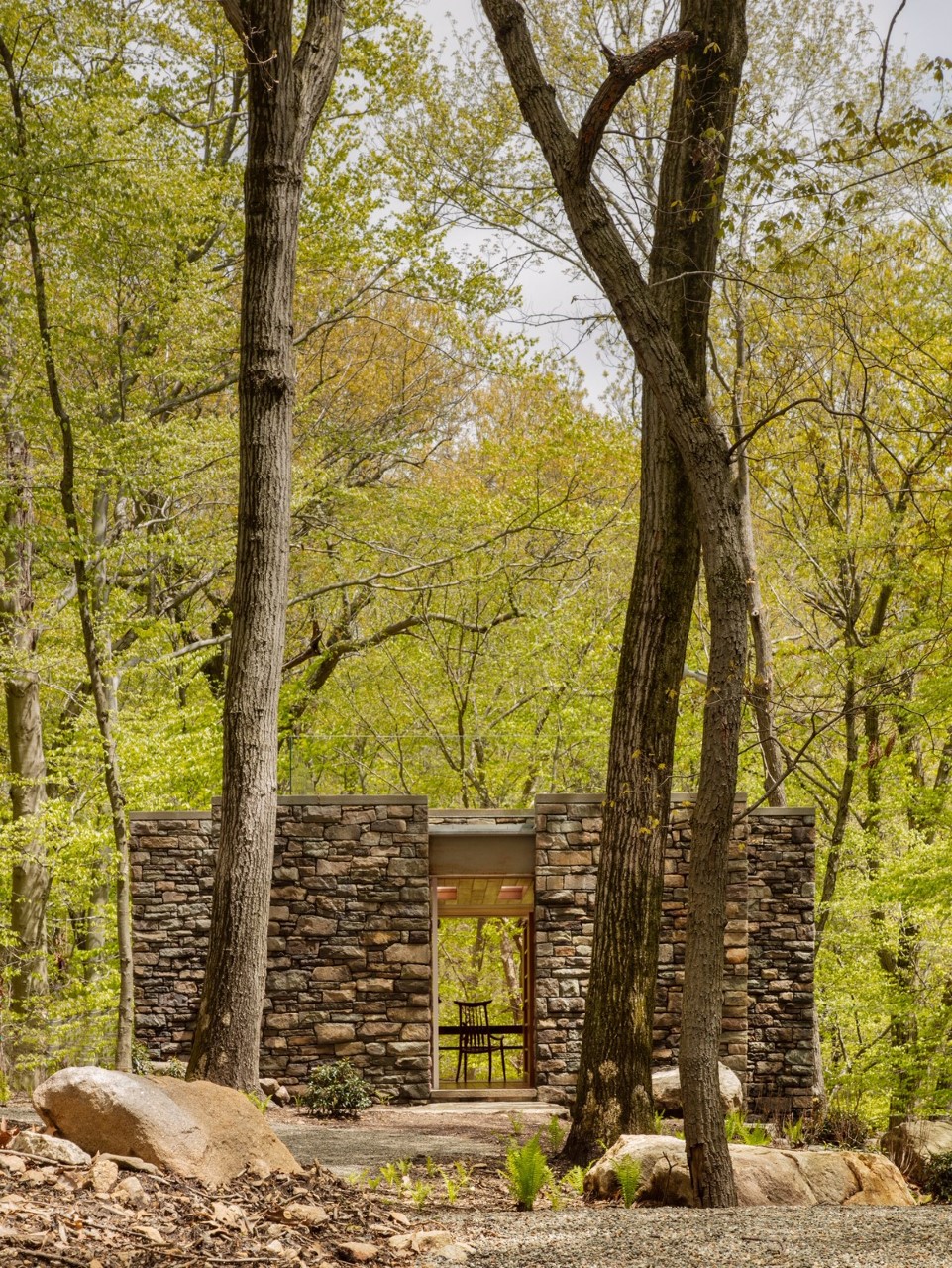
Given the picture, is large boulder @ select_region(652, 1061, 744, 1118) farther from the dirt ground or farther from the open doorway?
the open doorway

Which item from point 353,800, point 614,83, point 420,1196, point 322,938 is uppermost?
point 614,83

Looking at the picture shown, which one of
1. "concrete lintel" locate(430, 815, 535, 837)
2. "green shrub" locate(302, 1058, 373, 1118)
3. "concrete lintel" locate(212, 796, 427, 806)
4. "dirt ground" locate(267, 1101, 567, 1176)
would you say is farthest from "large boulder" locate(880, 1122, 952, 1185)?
"concrete lintel" locate(212, 796, 427, 806)

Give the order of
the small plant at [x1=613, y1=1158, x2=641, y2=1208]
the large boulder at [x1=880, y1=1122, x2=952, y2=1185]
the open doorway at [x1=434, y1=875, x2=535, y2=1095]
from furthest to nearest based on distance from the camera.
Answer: the open doorway at [x1=434, y1=875, x2=535, y2=1095] → the large boulder at [x1=880, y1=1122, x2=952, y2=1185] → the small plant at [x1=613, y1=1158, x2=641, y2=1208]

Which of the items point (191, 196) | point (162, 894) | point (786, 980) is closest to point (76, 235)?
point (191, 196)

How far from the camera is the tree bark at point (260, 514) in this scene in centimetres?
580

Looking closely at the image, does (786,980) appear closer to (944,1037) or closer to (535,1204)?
(944,1037)

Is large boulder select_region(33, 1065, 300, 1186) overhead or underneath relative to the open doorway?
overhead

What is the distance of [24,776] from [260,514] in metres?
7.47

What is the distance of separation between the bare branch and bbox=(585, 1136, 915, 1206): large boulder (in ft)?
14.7

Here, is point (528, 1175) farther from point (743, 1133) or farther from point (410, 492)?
point (410, 492)

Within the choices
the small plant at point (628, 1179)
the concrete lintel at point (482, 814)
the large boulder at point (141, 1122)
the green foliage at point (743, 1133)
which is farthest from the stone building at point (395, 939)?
the large boulder at point (141, 1122)

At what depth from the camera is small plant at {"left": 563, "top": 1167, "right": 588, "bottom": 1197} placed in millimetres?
5352

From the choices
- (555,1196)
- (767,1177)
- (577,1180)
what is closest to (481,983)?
(577,1180)

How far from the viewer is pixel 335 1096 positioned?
8852mm
